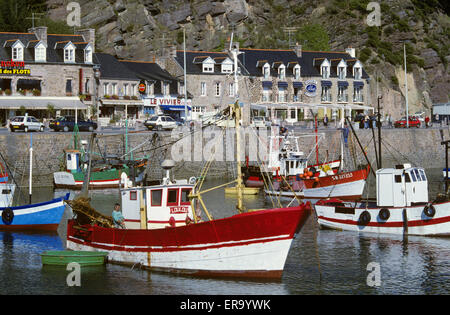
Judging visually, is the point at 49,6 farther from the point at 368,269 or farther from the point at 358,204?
the point at 368,269

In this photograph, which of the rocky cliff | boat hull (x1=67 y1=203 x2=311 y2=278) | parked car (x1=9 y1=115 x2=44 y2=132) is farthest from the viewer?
the rocky cliff

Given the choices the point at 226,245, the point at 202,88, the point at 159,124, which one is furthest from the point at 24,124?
the point at 226,245

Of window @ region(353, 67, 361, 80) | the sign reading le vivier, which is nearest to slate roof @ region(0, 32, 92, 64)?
the sign reading le vivier

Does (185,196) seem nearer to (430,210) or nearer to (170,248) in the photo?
(170,248)

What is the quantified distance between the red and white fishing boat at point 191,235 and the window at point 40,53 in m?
47.4

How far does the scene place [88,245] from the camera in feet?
99.2

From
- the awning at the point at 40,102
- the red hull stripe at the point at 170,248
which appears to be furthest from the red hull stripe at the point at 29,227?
the awning at the point at 40,102

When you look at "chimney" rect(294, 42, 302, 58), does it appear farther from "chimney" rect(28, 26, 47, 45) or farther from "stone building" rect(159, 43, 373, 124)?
"chimney" rect(28, 26, 47, 45)

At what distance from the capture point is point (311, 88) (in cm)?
9331

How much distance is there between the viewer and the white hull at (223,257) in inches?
1007

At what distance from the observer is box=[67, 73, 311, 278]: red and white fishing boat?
995 inches

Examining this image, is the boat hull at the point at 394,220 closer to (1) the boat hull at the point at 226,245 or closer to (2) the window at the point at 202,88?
(1) the boat hull at the point at 226,245

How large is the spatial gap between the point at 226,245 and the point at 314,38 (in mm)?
89029

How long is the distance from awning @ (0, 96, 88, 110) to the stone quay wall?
1459cm
